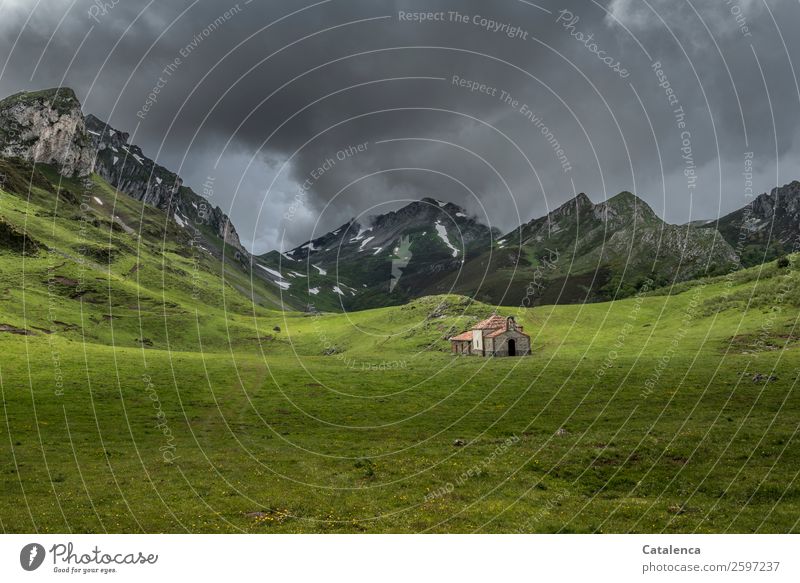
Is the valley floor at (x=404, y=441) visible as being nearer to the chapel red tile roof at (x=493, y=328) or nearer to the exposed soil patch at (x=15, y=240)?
the chapel red tile roof at (x=493, y=328)

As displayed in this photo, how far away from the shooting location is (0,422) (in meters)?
43.0

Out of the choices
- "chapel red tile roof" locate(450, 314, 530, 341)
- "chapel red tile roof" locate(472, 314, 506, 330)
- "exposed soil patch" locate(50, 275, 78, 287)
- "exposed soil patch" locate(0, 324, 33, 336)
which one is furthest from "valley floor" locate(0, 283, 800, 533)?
"exposed soil patch" locate(50, 275, 78, 287)

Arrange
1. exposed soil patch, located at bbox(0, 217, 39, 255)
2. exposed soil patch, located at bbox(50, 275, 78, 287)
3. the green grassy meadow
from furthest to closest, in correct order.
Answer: exposed soil patch, located at bbox(0, 217, 39, 255)
exposed soil patch, located at bbox(50, 275, 78, 287)
the green grassy meadow

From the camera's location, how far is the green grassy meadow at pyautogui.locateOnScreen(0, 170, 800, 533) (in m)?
24.8

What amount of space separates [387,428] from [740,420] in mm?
27235

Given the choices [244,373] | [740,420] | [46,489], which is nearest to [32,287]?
[244,373]

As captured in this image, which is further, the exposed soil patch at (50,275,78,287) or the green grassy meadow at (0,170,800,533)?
the exposed soil patch at (50,275,78,287)

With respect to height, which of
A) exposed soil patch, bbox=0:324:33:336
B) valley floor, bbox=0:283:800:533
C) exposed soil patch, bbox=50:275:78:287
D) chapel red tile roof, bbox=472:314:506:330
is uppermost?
exposed soil patch, bbox=50:275:78:287

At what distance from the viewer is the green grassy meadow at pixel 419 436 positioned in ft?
81.3

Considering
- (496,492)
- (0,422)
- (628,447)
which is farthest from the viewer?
(0,422)

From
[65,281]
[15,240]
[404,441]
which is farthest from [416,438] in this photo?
[15,240]

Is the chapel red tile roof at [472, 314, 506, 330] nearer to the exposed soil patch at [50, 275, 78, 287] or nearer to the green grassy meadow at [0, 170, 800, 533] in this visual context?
the green grassy meadow at [0, 170, 800, 533]
